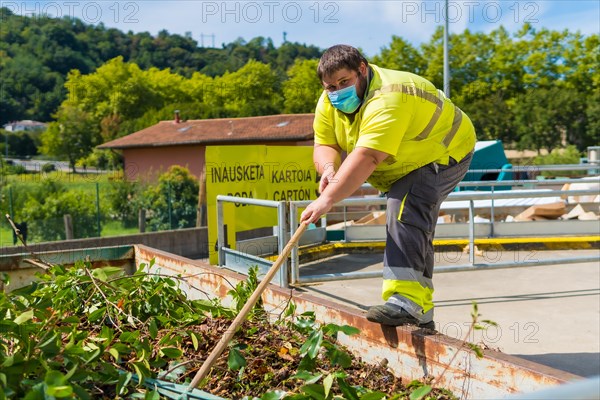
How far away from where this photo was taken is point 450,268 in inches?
275

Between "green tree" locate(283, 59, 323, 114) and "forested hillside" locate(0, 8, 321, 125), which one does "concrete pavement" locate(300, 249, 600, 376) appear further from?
"forested hillside" locate(0, 8, 321, 125)

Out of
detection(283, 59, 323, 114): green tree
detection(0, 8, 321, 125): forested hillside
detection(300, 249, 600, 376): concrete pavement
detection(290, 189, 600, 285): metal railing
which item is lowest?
detection(300, 249, 600, 376): concrete pavement

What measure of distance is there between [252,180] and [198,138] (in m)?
31.8

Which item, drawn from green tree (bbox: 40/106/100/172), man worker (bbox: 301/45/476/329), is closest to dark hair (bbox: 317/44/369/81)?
man worker (bbox: 301/45/476/329)

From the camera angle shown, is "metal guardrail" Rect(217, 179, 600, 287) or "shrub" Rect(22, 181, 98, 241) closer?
"metal guardrail" Rect(217, 179, 600, 287)

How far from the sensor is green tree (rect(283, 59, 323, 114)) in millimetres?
53531

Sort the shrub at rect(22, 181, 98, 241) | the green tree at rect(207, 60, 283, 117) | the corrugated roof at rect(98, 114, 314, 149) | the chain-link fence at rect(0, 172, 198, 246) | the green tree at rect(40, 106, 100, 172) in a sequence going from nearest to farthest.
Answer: the shrub at rect(22, 181, 98, 241) < the chain-link fence at rect(0, 172, 198, 246) < the corrugated roof at rect(98, 114, 314, 149) < the green tree at rect(207, 60, 283, 117) < the green tree at rect(40, 106, 100, 172)

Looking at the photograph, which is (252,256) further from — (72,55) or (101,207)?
(72,55)

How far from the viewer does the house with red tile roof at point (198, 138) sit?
121ft

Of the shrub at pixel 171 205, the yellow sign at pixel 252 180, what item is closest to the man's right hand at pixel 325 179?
the yellow sign at pixel 252 180

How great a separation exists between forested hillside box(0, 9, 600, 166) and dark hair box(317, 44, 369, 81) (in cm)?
1888

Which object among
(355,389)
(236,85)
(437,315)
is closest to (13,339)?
(355,389)

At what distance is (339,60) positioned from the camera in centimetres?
312

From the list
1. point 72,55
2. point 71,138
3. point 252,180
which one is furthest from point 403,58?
point 72,55
